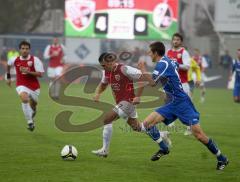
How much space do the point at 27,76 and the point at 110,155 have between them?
4.44 metres

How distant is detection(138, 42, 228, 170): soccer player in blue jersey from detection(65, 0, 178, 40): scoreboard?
2240cm

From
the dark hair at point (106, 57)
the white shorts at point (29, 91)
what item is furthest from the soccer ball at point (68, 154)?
the white shorts at point (29, 91)

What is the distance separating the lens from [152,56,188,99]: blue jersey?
11.1 m

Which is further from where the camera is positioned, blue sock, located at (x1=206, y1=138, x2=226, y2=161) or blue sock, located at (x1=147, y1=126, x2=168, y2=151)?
blue sock, located at (x1=147, y1=126, x2=168, y2=151)

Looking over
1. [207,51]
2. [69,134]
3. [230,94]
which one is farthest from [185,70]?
[207,51]

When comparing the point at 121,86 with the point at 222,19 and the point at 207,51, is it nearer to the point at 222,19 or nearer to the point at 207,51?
the point at 222,19

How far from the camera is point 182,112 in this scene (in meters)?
11.2

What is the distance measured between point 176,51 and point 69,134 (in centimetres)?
324

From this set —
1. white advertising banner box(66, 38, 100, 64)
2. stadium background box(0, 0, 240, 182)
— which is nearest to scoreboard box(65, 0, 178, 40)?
white advertising banner box(66, 38, 100, 64)

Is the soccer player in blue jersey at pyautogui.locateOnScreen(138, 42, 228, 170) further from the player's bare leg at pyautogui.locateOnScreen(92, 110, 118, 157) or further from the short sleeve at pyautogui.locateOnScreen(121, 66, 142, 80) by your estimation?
the player's bare leg at pyautogui.locateOnScreen(92, 110, 118, 157)

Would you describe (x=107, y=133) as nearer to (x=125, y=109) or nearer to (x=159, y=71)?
(x=125, y=109)

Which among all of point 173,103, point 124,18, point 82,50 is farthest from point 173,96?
point 82,50

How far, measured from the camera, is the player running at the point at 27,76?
16.1m

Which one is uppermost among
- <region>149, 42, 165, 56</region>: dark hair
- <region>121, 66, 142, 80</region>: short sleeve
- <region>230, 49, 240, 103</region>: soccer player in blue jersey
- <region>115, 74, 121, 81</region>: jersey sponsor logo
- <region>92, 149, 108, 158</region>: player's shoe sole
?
<region>149, 42, 165, 56</region>: dark hair
